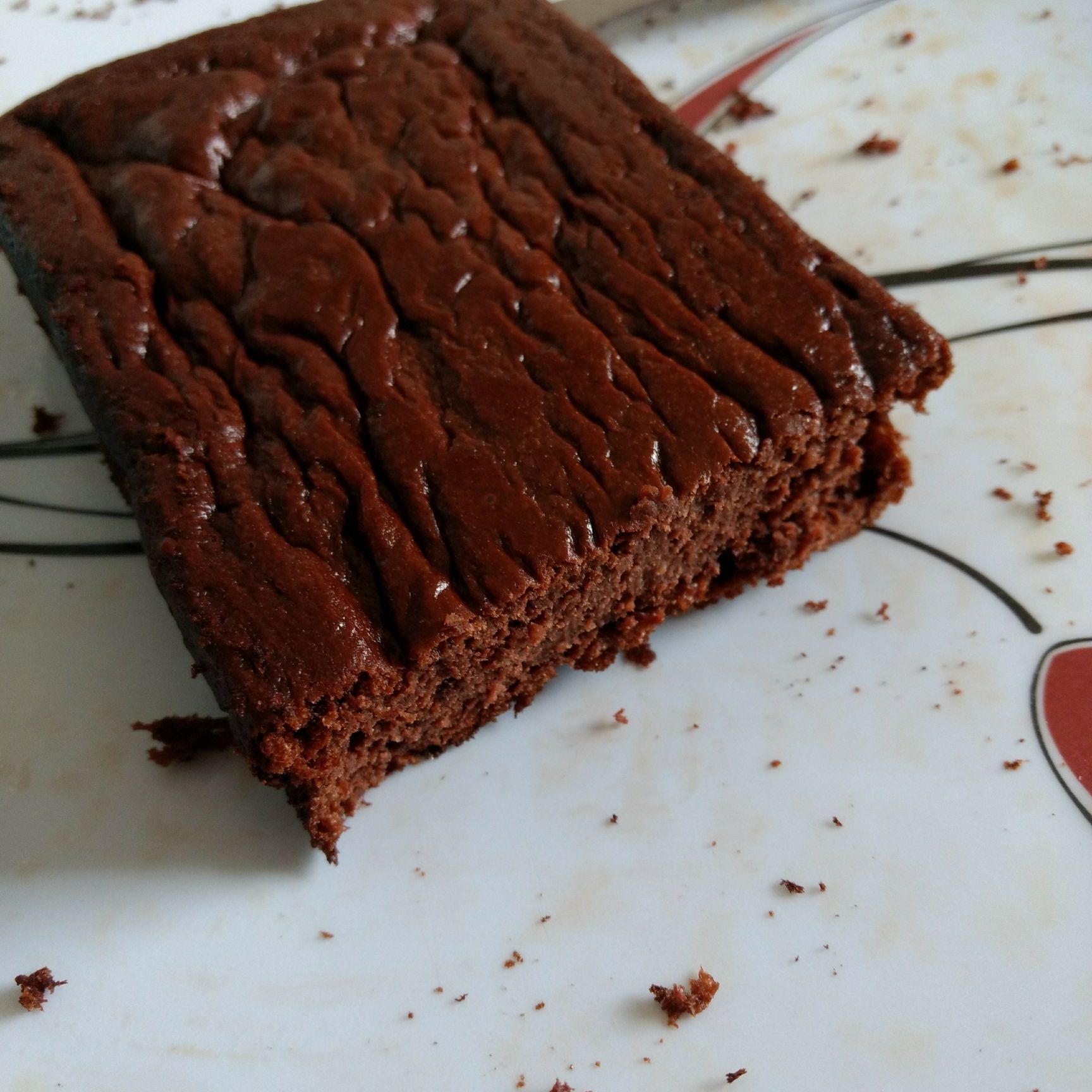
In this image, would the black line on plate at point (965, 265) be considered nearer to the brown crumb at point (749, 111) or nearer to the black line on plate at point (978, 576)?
the brown crumb at point (749, 111)

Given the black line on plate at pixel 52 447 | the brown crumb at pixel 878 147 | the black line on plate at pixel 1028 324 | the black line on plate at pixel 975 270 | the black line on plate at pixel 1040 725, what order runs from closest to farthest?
1. the black line on plate at pixel 1040 725
2. the black line on plate at pixel 52 447
3. the black line on plate at pixel 1028 324
4. the black line on plate at pixel 975 270
5. the brown crumb at pixel 878 147

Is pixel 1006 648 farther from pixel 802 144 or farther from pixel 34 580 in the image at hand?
pixel 34 580

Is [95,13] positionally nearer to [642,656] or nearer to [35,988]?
[642,656]

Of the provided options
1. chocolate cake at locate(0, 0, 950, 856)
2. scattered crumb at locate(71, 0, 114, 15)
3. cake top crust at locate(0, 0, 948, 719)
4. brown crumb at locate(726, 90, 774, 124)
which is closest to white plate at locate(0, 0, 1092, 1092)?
chocolate cake at locate(0, 0, 950, 856)

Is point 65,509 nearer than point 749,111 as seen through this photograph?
Yes

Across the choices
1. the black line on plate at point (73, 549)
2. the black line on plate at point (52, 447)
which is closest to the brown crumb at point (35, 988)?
the black line on plate at point (73, 549)

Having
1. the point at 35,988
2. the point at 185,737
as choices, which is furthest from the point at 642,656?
the point at 35,988

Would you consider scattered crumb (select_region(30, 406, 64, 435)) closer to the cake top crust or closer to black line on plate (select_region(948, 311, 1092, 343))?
the cake top crust
